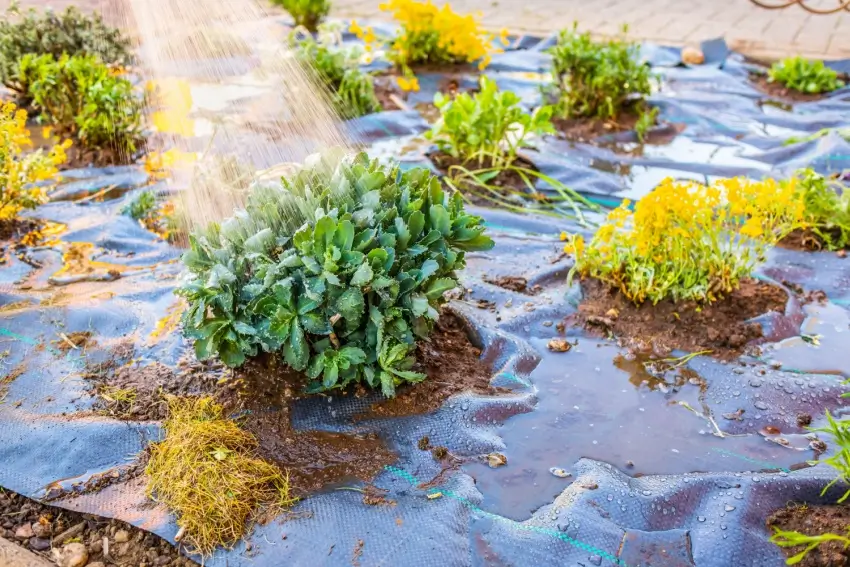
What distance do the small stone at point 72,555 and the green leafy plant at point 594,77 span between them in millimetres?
4277

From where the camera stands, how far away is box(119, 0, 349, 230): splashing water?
3.89 metres

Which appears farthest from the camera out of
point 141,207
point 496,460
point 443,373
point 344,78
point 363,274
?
point 344,78

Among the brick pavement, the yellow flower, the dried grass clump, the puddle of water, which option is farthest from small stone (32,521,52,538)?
the brick pavement

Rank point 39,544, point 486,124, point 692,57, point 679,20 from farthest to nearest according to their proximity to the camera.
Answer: point 679,20 < point 692,57 < point 486,124 < point 39,544

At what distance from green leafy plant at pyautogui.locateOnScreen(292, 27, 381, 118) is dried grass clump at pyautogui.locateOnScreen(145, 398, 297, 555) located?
3333mm

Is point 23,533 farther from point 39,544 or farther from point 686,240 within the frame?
point 686,240

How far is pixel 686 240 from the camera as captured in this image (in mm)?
3051

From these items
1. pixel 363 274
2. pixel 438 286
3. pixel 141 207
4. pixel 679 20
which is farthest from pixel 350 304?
pixel 679 20

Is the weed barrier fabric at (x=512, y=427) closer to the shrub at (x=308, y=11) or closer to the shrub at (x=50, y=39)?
the shrub at (x=50, y=39)

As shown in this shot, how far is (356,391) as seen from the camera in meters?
2.67

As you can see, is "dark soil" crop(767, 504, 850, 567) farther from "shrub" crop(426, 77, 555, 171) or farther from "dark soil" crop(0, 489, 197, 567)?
"shrub" crop(426, 77, 555, 171)

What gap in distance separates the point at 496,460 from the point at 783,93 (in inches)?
186

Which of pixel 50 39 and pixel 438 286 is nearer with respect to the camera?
pixel 438 286

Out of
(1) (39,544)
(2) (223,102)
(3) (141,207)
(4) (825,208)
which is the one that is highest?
(2) (223,102)
